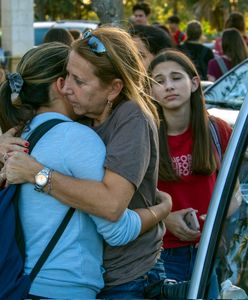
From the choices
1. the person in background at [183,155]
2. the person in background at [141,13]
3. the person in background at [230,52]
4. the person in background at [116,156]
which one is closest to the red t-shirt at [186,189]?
the person in background at [183,155]

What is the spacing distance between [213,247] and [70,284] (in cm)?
54

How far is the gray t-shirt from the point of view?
2.96 meters

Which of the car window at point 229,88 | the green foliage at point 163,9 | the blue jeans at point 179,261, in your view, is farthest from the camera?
the green foliage at point 163,9

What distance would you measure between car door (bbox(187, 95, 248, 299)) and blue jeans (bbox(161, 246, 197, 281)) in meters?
1.25

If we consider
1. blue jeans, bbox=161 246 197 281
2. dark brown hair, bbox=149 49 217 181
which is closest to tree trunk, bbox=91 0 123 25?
dark brown hair, bbox=149 49 217 181

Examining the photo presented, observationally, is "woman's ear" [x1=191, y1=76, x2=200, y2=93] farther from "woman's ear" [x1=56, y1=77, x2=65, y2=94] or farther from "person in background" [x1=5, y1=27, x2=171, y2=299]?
"woman's ear" [x1=56, y1=77, x2=65, y2=94]

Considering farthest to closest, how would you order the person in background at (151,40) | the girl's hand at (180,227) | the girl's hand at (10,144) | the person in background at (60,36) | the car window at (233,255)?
the person in background at (60,36), the person in background at (151,40), the girl's hand at (180,227), the girl's hand at (10,144), the car window at (233,255)

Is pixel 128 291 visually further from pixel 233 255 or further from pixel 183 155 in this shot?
pixel 183 155

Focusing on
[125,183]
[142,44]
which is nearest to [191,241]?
[125,183]

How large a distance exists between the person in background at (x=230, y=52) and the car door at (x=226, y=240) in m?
7.66

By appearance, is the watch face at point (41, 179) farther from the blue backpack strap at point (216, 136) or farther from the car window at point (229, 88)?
the car window at point (229, 88)

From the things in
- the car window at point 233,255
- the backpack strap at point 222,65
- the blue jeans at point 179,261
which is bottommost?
the backpack strap at point 222,65

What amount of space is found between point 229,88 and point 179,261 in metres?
4.88

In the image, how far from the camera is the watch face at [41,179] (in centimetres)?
290
